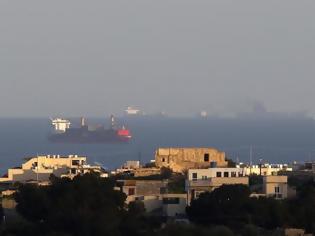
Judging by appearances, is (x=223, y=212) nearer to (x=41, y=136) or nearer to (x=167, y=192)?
(x=167, y=192)

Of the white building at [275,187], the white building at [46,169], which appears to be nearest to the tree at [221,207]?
the white building at [275,187]

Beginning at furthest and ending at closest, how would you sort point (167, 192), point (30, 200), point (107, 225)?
point (167, 192)
point (30, 200)
point (107, 225)

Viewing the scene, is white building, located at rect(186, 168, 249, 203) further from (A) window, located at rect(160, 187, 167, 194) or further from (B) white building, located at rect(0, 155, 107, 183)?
(B) white building, located at rect(0, 155, 107, 183)

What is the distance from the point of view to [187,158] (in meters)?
42.2

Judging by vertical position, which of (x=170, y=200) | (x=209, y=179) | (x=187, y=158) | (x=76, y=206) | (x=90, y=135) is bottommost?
(x=76, y=206)

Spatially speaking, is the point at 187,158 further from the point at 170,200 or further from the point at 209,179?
the point at 170,200

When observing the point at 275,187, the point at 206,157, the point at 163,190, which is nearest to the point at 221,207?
the point at 275,187

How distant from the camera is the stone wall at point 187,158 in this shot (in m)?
40.7

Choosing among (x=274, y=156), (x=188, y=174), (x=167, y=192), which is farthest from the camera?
(x=274, y=156)

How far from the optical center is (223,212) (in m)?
26.1

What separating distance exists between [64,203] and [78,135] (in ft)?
434

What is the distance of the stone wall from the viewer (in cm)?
4066

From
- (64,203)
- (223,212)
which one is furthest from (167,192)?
(64,203)

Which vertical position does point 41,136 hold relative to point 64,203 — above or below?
above
